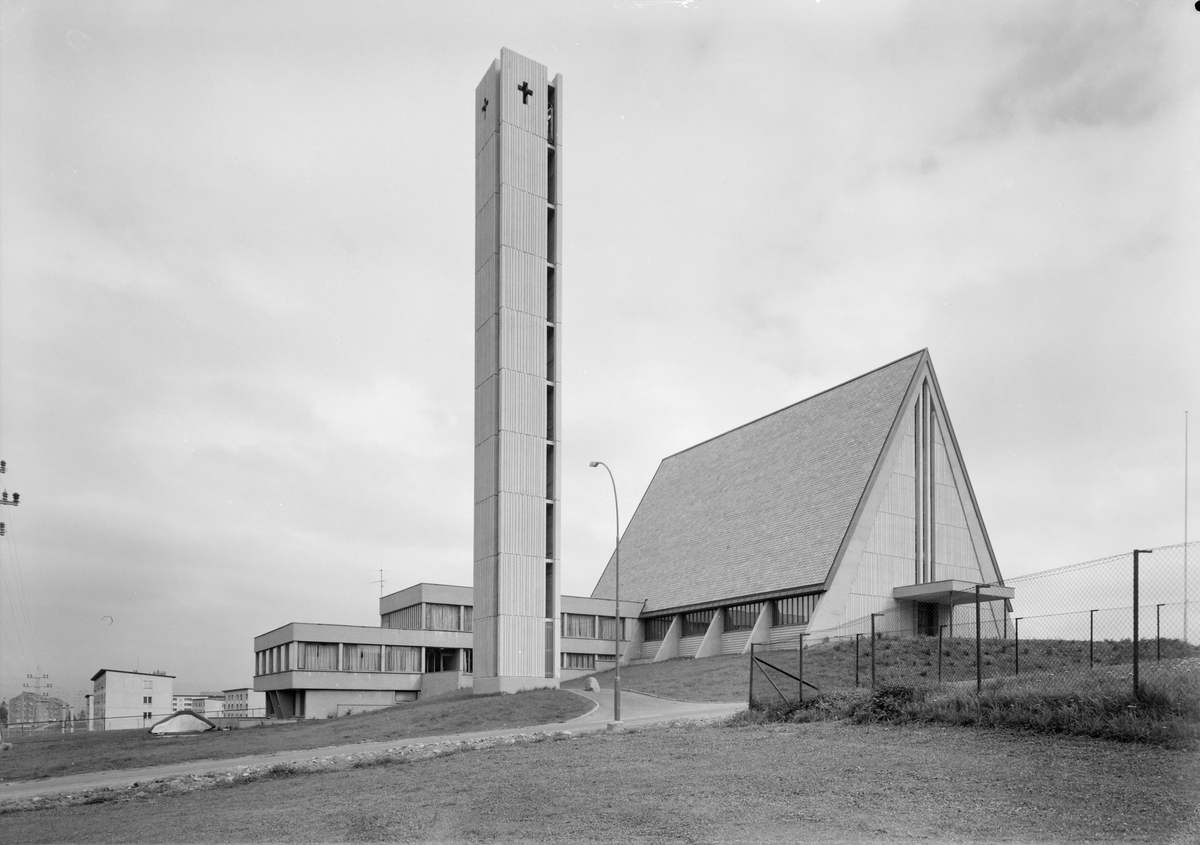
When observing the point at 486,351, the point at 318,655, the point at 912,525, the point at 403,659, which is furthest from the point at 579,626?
the point at 486,351

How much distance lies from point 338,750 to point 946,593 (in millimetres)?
34878

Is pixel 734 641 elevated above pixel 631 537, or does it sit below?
below

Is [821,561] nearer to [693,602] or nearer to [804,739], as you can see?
[693,602]

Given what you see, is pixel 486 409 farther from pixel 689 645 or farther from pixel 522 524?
pixel 689 645

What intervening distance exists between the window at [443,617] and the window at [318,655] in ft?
19.8

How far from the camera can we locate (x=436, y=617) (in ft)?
212

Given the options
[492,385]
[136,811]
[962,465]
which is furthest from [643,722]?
[962,465]

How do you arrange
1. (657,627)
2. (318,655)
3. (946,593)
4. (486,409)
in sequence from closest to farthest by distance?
(486,409) < (946,593) < (318,655) < (657,627)

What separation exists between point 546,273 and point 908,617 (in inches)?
1054

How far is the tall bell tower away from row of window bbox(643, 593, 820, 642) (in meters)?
13.5

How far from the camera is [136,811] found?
17.0m

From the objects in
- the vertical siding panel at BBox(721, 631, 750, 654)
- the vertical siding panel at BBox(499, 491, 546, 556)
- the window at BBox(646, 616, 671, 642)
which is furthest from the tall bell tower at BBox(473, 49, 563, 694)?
the window at BBox(646, 616, 671, 642)

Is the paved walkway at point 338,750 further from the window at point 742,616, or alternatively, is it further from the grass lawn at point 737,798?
the window at point 742,616

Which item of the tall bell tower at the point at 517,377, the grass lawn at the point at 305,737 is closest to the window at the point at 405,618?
the tall bell tower at the point at 517,377
